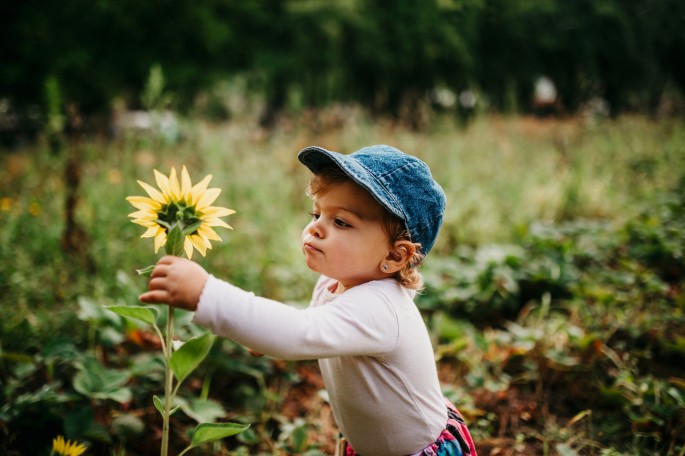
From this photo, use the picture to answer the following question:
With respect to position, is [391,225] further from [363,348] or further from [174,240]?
[174,240]

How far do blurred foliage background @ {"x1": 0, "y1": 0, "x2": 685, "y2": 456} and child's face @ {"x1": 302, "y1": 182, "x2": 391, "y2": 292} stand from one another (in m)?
0.83

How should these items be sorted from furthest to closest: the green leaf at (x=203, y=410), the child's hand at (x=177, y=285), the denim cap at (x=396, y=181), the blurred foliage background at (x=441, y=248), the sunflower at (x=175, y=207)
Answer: the blurred foliage background at (x=441, y=248) < the green leaf at (x=203, y=410) < the denim cap at (x=396, y=181) < the sunflower at (x=175, y=207) < the child's hand at (x=177, y=285)

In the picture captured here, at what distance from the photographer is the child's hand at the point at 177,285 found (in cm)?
90

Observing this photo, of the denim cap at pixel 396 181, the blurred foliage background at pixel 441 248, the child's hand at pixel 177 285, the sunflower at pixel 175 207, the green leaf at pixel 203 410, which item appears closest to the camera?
the child's hand at pixel 177 285

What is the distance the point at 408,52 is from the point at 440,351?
329 inches

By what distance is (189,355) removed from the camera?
105 centimetres

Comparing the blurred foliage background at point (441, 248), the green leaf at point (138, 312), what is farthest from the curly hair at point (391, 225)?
the blurred foliage background at point (441, 248)

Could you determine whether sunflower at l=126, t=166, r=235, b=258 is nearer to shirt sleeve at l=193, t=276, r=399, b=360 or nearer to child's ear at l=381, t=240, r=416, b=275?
shirt sleeve at l=193, t=276, r=399, b=360

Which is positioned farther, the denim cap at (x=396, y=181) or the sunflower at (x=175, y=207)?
the denim cap at (x=396, y=181)

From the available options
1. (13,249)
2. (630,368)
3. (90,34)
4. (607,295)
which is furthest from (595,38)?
(90,34)

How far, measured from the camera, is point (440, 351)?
2.26 meters

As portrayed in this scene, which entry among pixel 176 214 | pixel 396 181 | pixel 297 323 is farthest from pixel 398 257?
pixel 176 214

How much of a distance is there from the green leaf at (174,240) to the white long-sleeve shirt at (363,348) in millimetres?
102

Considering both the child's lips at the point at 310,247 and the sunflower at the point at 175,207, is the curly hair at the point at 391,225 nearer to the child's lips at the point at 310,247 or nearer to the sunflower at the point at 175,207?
the child's lips at the point at 310,247
